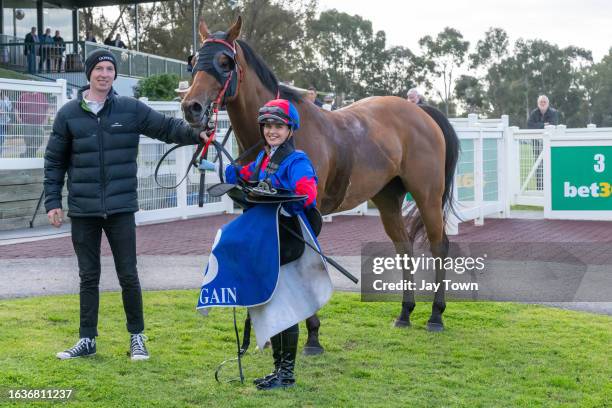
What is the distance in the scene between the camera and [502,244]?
10.4m

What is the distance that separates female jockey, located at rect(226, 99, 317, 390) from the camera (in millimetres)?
4410

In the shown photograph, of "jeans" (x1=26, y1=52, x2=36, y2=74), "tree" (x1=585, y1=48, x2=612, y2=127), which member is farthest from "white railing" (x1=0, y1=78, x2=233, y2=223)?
"tree" (x1=585, y1=48, x2=612, y2=127)

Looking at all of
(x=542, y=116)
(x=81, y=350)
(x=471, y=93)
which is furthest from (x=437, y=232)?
(x=471, y=93)

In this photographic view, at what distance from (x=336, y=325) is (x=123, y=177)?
2066 mm

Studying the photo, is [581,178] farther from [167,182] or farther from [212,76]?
[212,76]

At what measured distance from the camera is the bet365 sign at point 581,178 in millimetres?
12672

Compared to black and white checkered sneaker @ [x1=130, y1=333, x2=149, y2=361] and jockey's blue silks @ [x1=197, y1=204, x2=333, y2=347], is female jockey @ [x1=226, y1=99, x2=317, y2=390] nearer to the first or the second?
jockey's blue silks @ [x1=197, y1=204, x2=333, y2=347]

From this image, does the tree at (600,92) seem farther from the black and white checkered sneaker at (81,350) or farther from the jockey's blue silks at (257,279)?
the jockey's blue silks at (257,279)

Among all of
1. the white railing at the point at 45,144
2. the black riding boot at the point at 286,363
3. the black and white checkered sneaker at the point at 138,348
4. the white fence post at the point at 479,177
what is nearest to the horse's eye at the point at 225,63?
the black riding boot at the point at 286,363

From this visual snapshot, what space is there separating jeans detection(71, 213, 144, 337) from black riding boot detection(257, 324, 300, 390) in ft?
3.59

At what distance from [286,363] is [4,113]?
770cm

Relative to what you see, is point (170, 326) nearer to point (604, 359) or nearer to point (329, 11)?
point (604, 359)

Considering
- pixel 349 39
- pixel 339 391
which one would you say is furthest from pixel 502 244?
pixel 349 39

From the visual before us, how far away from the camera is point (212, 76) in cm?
489
